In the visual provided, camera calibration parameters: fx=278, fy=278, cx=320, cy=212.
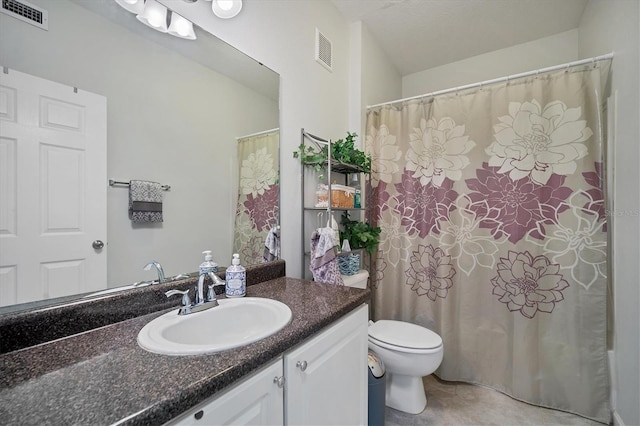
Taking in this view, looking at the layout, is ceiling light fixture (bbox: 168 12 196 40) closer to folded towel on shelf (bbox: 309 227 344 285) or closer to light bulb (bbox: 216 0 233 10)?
light bulb (bbox: 216 0 233 10)

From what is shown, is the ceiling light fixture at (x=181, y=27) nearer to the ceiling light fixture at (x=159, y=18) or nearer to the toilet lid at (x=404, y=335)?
the ceiling light fixture at (x=159, y=18)

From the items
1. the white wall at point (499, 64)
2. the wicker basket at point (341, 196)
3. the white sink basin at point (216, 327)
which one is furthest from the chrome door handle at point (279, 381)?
the white wall at point (499, 64)

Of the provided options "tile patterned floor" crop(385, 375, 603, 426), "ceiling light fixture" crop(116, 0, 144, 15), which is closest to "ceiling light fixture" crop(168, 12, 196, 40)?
"ceiling light fixture" crop(116, 0, 144, 15)

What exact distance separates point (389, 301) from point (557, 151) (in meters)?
1.45

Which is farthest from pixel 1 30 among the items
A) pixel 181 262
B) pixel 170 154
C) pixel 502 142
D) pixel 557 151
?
pixel 557 151

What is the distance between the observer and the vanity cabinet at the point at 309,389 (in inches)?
24.4

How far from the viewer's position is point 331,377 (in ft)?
3.17

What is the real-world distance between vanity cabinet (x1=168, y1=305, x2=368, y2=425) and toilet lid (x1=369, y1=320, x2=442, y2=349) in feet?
1.58

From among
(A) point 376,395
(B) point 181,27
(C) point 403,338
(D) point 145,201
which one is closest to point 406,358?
(C) point 403,338

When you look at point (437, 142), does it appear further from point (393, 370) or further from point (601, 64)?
point (393, 370)

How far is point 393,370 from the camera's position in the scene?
1.61m

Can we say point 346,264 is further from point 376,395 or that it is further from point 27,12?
point 27,12

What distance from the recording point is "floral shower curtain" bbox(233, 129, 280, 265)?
132 centimetres

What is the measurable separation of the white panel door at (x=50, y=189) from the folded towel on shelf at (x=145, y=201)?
0.28 ft
